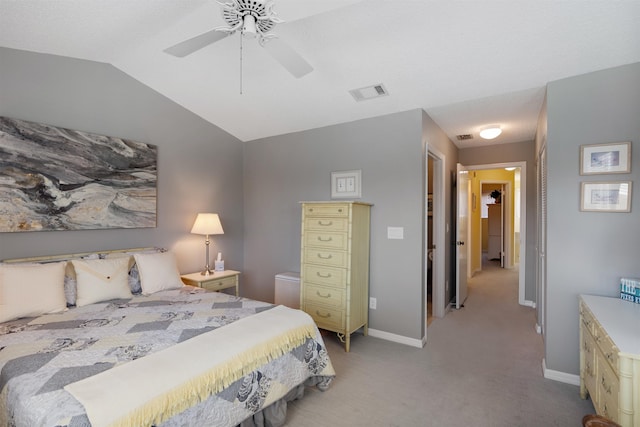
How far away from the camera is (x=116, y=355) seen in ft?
5.14

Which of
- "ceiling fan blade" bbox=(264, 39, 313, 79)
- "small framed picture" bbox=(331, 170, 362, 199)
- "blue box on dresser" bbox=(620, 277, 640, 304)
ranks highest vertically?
"ceiling fan blade" bbox=(264, 39, 313, 79)

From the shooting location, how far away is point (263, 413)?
6.15 feet

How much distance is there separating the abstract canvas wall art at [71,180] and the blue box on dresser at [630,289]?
4133 millimetres

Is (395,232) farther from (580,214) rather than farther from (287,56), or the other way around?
(287,56)

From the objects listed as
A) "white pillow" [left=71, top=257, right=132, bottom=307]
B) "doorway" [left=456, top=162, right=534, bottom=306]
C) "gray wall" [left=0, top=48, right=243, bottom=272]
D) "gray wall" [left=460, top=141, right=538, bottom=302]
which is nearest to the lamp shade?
"gray wall" [left=0, top=48, right=243, bottom=272]

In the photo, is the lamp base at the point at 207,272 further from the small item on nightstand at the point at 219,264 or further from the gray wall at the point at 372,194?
the gray wall at the point at 372,194

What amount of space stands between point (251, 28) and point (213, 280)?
8.92ft

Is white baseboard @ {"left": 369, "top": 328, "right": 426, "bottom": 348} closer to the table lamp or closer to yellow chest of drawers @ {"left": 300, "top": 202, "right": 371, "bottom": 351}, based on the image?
yellow chest of drawers @ {"left": 300, "top": 202, "right": 371, "bottom": 351}

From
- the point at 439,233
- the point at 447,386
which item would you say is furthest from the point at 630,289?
the point at 439,233

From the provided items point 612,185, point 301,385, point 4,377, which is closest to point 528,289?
point 612,185

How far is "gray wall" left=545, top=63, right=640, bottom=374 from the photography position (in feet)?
7.27

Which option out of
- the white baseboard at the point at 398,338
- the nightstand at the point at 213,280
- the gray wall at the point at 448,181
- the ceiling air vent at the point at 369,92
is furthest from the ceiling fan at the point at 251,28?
the white baseboard at the point at 398,338

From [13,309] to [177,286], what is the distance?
1.14m

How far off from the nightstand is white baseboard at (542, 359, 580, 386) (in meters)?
3.18
